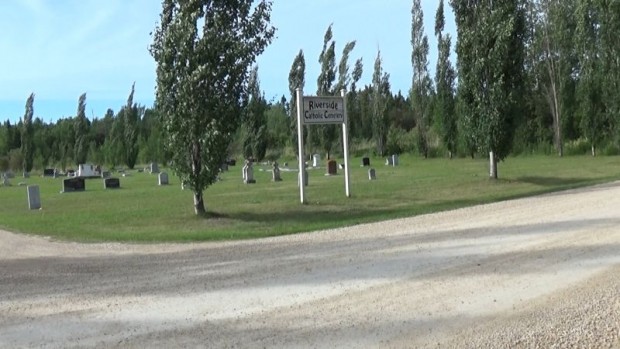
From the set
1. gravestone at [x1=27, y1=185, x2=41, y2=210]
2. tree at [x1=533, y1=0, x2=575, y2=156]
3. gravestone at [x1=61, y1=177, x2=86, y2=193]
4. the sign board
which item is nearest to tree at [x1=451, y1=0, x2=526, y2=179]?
the sign board

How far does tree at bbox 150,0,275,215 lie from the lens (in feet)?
57.2

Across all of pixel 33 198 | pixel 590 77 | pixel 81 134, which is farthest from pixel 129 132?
→ pixel 33 198

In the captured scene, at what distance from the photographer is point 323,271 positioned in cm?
899

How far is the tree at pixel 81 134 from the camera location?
74812 millimetres

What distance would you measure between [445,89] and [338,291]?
56.0 m

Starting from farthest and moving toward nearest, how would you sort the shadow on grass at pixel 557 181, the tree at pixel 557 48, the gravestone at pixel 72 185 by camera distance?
the tree at pixel 557 48, the gravestone at pixel 72 185, the shadow on grass at pixel 557 181

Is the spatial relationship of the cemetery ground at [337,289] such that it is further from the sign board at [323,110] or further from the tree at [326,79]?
the tree at [326,79]

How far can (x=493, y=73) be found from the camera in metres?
25.8

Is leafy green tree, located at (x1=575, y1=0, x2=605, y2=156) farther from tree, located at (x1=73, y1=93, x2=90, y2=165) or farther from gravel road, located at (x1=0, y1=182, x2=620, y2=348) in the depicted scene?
tree, located at (x1=73, y1=93, x2=90, y2=165)

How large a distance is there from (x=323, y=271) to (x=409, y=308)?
242 centimetres

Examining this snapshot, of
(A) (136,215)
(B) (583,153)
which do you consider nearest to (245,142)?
(B) (583,153)

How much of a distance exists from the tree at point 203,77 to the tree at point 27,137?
190 feet

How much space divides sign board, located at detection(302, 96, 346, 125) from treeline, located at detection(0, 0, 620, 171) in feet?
11.3

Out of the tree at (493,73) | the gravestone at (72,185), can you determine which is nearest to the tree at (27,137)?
the gravestone at (72,185)
